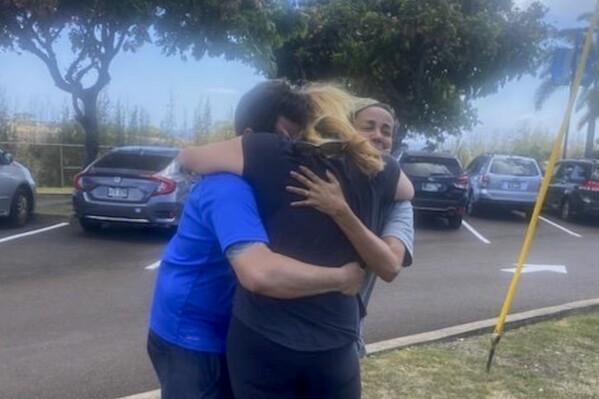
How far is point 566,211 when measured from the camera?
68.8 feet

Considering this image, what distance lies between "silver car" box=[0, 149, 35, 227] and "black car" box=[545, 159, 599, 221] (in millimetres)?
11799

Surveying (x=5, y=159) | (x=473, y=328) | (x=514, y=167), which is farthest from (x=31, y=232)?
(x=514, y=167)

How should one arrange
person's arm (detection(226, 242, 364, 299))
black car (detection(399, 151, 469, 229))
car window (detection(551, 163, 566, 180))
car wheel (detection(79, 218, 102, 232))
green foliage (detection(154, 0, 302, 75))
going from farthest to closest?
car window (detection(551, 163, 566, 180)) → black car (detection(399, 151, 469, 229)) → green foliage (detection(154, 0, 302, 75)) → car wheel (detection(79, 218, 102, 232)) → person's arm (detection(226, 242, 364, 299))

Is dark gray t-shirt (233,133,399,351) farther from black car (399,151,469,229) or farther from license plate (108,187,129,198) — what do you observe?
black car (399,151,469,229)

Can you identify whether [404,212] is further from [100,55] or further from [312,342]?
[100,55]

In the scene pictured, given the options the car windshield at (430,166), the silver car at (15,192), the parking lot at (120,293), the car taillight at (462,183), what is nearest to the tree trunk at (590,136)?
the car windshield at (430,166)

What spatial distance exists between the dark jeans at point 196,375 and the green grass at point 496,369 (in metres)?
2.64

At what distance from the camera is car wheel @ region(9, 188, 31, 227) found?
1425 centimetres

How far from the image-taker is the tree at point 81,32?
47.5ft

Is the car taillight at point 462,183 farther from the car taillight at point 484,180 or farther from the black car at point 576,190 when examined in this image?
the black car at point 576,190

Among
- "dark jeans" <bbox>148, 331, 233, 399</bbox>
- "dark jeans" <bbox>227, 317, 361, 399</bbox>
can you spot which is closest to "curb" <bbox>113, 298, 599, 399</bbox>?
"dark jeans" <bbox>148, 331, 233, 399</bbox>

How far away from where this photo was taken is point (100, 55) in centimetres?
1647

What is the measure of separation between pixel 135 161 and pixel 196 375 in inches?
431

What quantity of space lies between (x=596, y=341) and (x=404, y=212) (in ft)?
15.9
